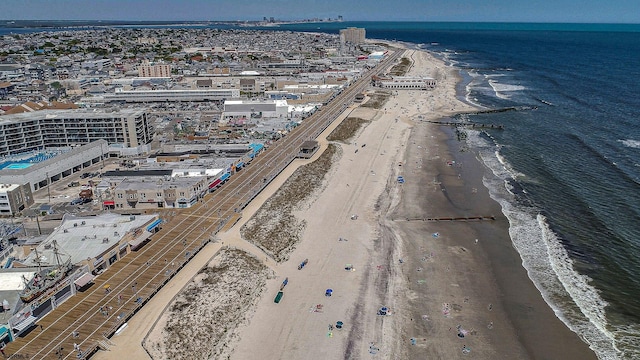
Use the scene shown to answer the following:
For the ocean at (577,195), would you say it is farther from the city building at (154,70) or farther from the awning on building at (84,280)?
the city building at (154,70)

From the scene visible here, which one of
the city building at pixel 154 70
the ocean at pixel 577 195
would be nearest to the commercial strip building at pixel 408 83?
the ocean at pixel 577 195

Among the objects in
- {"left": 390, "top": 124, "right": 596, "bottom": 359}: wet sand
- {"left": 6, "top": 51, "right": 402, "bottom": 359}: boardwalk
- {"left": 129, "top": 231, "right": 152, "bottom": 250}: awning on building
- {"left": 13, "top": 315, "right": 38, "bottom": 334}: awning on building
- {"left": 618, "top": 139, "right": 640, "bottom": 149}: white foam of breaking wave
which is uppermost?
{"left": 618, "top": 139, "right": 640, "bottom": 149}: white foam of breaking wave

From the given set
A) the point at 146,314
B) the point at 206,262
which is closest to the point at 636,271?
the point at 206,262

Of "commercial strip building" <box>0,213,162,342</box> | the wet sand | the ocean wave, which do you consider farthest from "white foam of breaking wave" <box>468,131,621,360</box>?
the ocean wave

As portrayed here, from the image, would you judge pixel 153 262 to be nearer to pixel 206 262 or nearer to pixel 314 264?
pixel 206 262

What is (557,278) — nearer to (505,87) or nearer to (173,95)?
(173,95)

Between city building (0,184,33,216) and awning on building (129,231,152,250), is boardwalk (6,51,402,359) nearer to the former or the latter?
awning on building (129,231,152,250)
